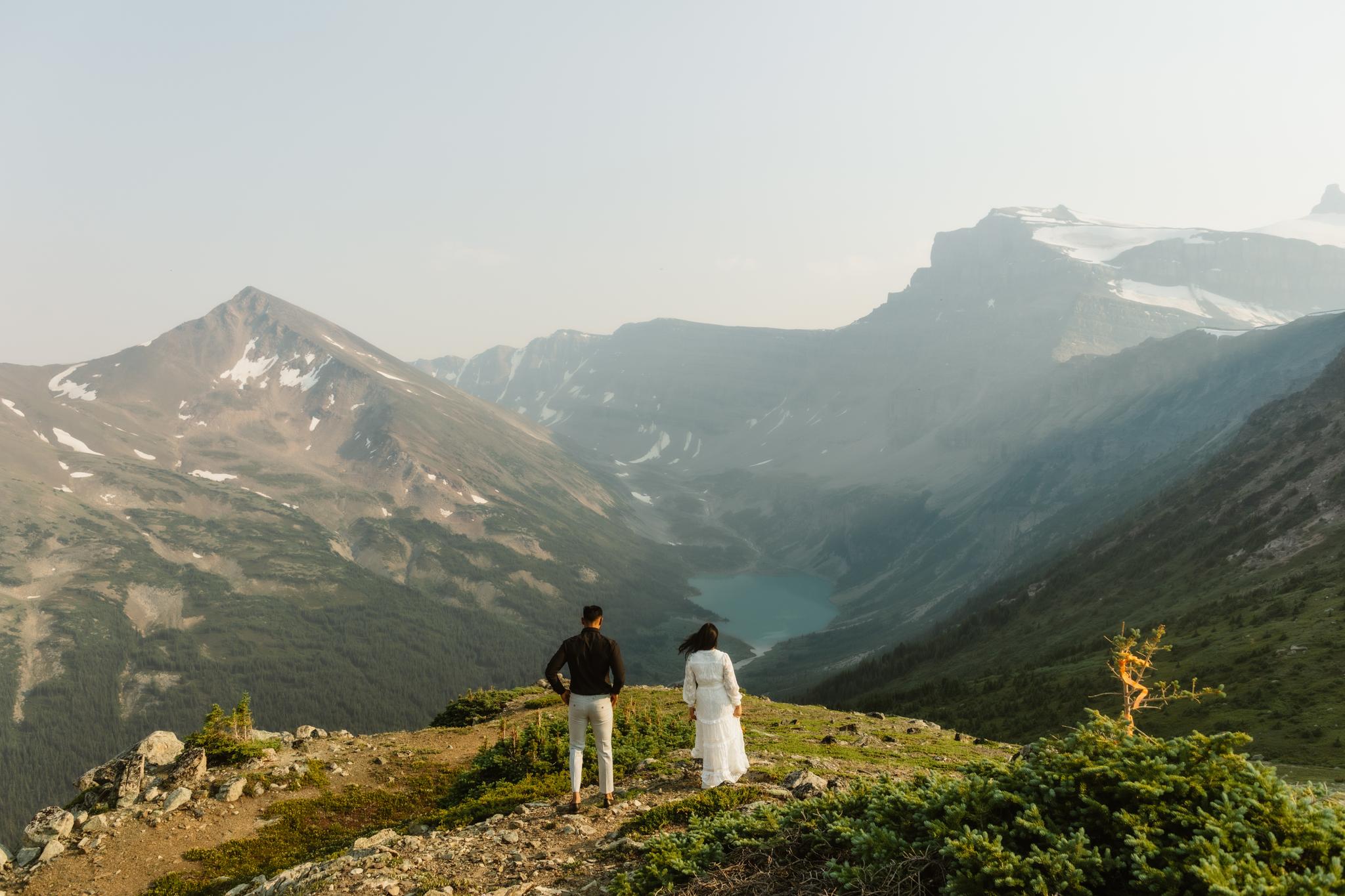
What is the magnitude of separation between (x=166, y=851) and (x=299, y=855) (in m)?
4.49

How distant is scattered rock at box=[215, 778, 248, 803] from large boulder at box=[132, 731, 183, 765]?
314 cm

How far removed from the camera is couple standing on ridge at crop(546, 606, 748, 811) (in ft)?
48.4

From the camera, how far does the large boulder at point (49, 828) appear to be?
20.4 metres

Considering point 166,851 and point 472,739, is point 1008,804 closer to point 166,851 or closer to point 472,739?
point 166,851

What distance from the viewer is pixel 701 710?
55.2 ft

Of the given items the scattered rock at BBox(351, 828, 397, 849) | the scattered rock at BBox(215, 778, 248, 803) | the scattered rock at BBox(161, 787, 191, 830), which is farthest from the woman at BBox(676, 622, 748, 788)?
the scattered rock at BBox(161, 787, 191, 830)

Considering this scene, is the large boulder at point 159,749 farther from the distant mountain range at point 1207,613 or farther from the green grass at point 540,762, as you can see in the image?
the distant mountain range at point 1207,613

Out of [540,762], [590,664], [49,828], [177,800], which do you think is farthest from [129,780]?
[590,664]

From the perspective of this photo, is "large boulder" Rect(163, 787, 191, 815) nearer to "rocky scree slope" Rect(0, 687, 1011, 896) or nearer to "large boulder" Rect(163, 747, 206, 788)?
"rocky scree slope" Rect(0, 687, 1011, 896)

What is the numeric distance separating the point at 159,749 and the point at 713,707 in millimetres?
22711

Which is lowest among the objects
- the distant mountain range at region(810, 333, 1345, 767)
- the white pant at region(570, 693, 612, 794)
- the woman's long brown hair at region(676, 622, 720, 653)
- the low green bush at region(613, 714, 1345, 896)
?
the distant mountain range at region(810, 333, 1345, 767)

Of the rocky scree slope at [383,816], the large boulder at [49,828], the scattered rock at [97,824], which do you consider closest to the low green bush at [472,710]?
the rocky scree slope at [383,816]

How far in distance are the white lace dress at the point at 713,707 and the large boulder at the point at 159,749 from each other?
67.3 ft

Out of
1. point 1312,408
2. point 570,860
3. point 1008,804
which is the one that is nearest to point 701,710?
point 570,860
